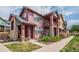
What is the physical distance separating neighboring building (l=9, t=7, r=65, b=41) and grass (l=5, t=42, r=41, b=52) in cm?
10

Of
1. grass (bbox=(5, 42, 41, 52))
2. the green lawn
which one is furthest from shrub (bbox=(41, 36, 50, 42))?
the green lawn

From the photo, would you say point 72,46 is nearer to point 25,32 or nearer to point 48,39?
point 48,39

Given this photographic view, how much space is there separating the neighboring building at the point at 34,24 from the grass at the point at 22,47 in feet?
0.32

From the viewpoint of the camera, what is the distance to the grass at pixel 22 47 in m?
2.94

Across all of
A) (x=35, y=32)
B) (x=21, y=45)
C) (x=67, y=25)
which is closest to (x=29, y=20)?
(x=35, y=32)

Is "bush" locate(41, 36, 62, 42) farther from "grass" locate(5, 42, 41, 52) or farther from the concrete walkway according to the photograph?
"grass" locate(5, 42, 41, 52)

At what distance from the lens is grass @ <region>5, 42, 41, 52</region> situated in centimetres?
294

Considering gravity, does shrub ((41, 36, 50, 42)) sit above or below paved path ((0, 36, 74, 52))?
above

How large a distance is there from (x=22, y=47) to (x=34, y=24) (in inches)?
16.0

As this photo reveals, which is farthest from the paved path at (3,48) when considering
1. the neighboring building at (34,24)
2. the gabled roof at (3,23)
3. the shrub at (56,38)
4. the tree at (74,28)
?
the tree at (74,28)

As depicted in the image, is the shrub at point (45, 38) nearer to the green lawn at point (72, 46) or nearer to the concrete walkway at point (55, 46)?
the concrete walkway at point (55, 46)

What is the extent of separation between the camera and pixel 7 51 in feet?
9.59
